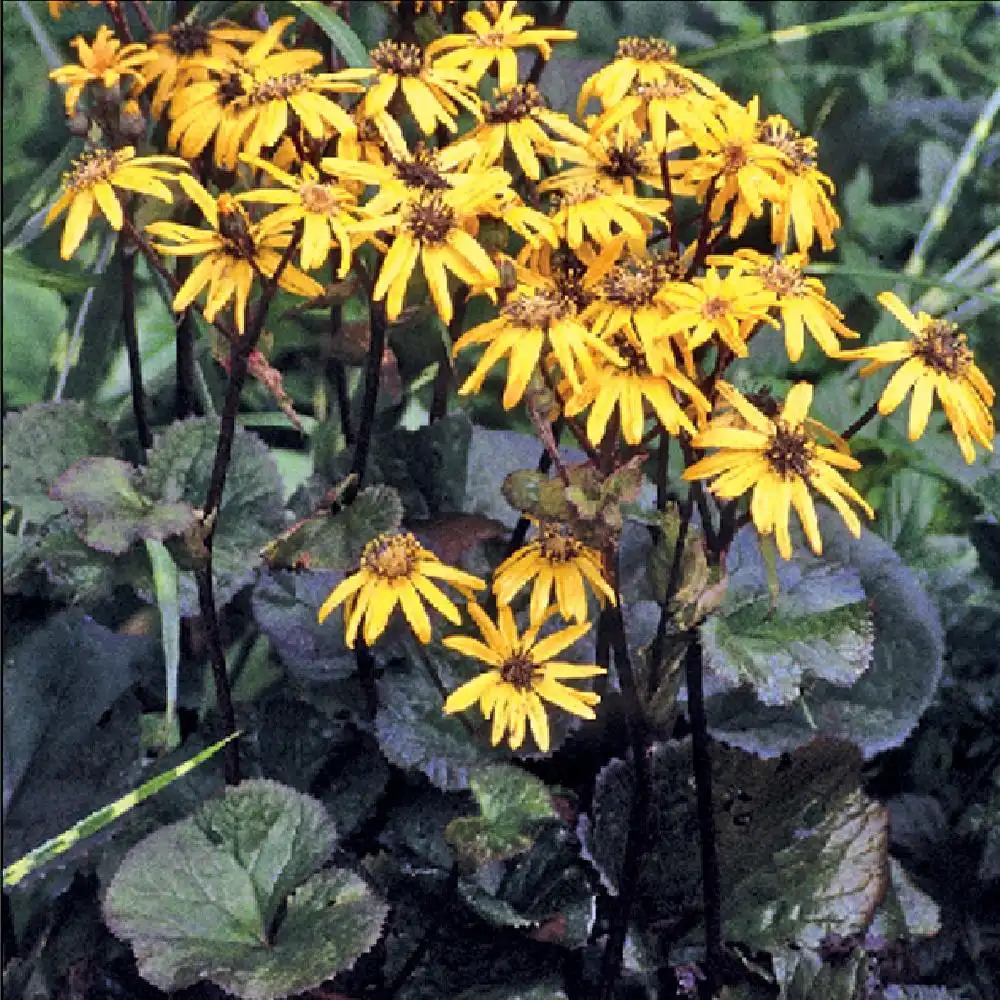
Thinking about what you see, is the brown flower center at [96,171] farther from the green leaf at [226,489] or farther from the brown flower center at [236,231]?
the green leaf at [226,489]

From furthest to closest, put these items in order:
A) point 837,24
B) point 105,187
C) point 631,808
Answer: point 837,24
point 631,808
point 105,187

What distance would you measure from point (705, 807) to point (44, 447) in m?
0.62

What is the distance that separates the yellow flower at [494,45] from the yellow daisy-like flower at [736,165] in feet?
0.58

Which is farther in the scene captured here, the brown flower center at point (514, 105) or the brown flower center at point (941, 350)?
the brown flower center at point (514, 105)

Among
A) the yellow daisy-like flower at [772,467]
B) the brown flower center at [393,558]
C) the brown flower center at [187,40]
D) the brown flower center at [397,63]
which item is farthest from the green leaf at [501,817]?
the brown flower center at [187,40]

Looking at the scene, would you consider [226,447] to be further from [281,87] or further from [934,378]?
[934,378]

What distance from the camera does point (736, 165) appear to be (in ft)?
2.65

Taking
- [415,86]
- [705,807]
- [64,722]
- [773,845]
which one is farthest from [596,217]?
[64,722]

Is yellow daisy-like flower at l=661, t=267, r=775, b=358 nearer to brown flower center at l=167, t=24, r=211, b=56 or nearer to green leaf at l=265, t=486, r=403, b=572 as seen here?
green leaf at l=265, t=486, r=403, b=572

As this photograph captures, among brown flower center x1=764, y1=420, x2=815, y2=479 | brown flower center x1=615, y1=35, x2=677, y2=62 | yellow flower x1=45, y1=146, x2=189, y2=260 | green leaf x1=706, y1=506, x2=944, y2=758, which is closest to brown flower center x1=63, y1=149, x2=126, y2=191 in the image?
yellow flower x1=45, y1=146, x2=189, y2=260

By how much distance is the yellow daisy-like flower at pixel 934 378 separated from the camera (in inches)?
30.0

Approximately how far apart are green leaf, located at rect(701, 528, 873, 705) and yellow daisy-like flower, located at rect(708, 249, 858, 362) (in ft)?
0.65

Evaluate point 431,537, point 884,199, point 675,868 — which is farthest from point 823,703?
point 884,199

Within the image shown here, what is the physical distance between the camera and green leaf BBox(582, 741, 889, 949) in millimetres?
1009
